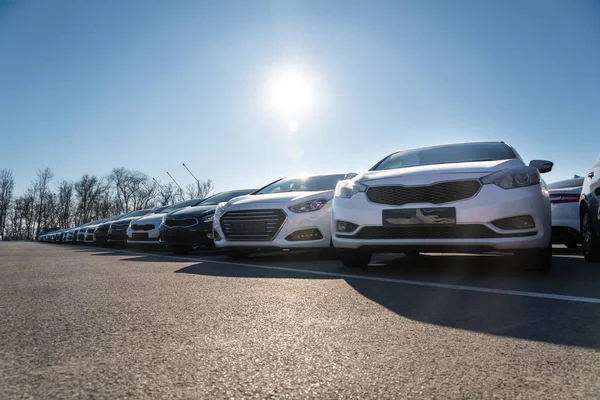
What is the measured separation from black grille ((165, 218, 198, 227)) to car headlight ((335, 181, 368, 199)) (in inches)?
182

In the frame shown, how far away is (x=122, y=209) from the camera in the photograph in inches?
3324

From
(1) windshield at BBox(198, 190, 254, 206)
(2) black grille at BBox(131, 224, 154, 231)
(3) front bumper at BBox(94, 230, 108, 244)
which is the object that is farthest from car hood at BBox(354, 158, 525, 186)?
(3) front bumper at BBox(94, 230, 108, 244)

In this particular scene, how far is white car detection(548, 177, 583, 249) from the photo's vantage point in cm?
741

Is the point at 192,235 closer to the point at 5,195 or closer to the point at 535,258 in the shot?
the point at 535,258

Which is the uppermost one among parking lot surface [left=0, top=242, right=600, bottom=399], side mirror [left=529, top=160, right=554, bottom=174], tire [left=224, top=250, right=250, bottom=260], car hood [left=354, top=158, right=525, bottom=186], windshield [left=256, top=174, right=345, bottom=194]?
windshield [left=256, top=174, right=345, bottom=194]

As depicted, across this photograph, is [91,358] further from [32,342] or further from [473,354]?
[473,354]

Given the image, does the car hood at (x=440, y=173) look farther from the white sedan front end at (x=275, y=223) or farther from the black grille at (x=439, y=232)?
the white sedan front end at (x=275, y=223)

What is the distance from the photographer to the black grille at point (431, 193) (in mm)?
4414

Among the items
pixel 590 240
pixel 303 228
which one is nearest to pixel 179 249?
pixel 303 228

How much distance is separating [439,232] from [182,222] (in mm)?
6214

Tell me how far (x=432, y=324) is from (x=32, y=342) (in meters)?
1.99

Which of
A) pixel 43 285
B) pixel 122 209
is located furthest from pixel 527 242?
pixel 122 209

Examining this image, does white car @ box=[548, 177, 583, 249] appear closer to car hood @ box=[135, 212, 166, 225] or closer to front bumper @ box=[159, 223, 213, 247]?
front bumper @ box=[159, 223, 213, 247]

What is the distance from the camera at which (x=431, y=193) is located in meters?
4.50
